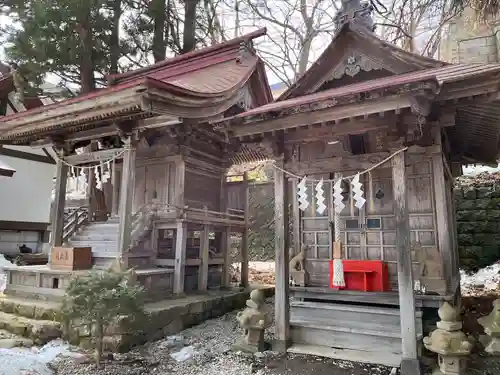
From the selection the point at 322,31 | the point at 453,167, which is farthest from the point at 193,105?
the point at 322,31

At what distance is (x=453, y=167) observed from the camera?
9109 millimetres

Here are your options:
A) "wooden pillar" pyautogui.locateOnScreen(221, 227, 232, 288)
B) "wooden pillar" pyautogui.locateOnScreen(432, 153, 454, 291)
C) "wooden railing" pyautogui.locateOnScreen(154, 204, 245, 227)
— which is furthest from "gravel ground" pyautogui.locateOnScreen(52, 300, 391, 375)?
"wooden pillar" pyautogui.locateOnScreen(221, 227, 232, 288)

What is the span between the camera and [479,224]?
12.2 metres

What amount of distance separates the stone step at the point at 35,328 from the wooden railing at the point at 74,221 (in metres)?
4.13

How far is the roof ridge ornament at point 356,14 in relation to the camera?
724 cm

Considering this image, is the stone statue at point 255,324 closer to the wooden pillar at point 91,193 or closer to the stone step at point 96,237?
the stone step at point 96,237

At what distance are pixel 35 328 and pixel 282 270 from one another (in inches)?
178

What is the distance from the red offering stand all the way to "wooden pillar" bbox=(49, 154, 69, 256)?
23.9 feet

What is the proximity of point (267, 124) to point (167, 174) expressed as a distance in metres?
5.24

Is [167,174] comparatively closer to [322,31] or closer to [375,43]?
Result: [375,43]

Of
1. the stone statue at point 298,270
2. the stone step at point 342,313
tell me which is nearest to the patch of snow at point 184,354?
the stone step at point 342,313

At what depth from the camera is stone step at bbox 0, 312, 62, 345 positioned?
6.46 metres

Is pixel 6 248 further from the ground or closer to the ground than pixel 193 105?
closer to the ground

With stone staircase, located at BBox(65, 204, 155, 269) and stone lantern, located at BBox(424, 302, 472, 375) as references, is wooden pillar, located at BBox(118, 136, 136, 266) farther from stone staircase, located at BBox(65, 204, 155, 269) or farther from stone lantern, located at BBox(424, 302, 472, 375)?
stone lantern, located at BBox(424, 302, 472, 375)
